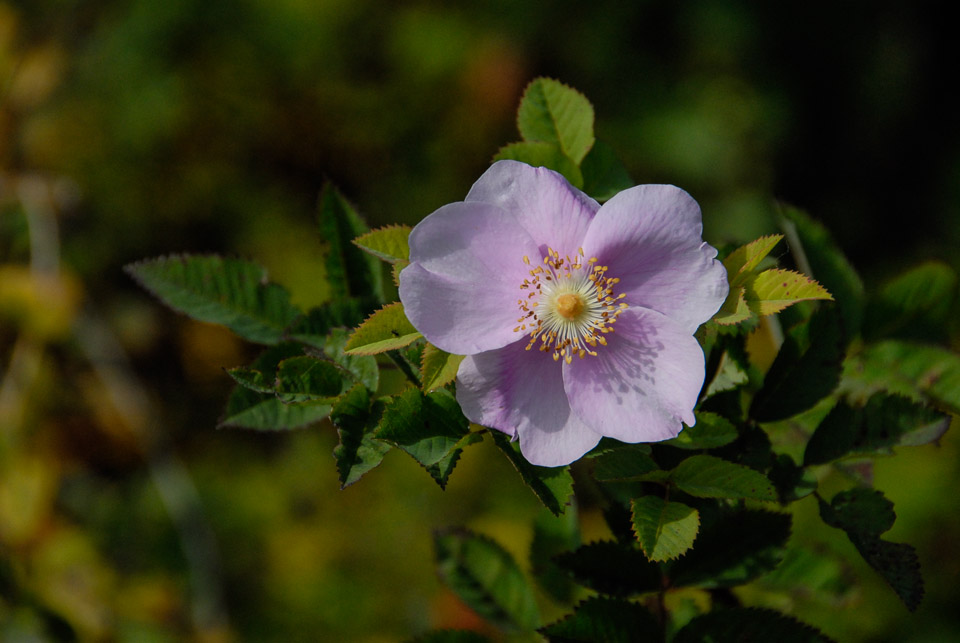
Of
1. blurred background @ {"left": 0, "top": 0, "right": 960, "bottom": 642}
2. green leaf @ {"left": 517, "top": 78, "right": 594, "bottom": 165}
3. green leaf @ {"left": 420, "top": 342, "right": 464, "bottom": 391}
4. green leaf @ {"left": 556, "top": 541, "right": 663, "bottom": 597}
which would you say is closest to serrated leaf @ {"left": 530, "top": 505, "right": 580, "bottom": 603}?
green leaf @ {"left": 556, "top": 541, "right": 663, "bottom": 597}

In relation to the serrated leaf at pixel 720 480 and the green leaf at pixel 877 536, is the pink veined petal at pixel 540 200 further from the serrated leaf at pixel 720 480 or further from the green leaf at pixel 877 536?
the green leaf at pixel 877 536

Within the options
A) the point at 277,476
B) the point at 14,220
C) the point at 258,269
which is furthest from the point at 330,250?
the point at 277,476

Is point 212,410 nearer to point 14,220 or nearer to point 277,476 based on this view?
point 277,476

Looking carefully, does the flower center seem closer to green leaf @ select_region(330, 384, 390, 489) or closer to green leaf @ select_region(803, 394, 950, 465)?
green leaf @ select_region(330, 384, 390, 489)

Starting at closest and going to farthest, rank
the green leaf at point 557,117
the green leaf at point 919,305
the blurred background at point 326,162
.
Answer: the green leaf at point 557,117 → the green leaf at point 919,305 → the blurred background at point 326,162

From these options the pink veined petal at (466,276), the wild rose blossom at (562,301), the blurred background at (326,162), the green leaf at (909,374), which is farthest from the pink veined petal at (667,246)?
→ the blurred background at (326,162)

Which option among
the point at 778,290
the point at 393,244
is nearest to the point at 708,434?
the point at 778,290
